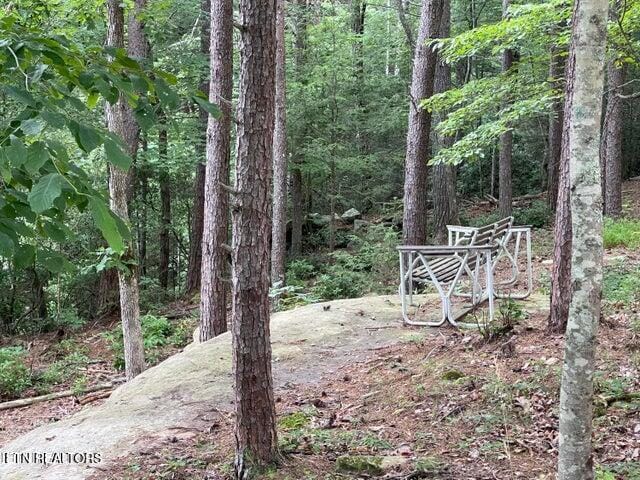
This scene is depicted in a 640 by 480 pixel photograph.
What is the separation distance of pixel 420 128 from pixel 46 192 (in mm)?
8574

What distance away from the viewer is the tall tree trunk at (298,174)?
14.3 meters

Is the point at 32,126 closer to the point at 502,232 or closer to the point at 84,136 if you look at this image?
the point at 84,136

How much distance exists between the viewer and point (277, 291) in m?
8.98

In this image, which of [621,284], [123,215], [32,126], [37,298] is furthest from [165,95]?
[37,298]

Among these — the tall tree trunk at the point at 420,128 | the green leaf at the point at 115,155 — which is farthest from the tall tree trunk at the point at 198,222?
the green leaf at the point at 115,155

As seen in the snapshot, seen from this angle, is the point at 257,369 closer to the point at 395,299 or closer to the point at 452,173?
the point at 395,299

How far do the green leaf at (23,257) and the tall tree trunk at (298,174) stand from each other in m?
12.5

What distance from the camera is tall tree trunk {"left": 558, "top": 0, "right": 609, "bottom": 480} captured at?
100.0 inches

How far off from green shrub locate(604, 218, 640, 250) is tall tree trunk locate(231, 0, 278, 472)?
8976 millimetres

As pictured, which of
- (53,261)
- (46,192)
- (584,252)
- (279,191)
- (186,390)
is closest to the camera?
(46,192)

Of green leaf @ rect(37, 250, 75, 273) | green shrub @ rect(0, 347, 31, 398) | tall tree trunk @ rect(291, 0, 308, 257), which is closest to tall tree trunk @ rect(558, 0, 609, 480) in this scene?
green leaf @ rect(37, 250, 75, 273)

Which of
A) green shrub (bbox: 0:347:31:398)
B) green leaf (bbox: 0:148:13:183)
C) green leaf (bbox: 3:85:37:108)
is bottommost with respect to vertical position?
green shrub (bbox: 0:347:31:398)

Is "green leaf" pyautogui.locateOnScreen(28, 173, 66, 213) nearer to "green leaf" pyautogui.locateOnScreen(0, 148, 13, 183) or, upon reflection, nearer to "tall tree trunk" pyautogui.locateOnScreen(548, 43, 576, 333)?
"green leaf" pyautogui.locateOnScreen(0, 148, 13, 183)

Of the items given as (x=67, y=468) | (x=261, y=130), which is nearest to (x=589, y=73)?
(x=261, y=130)
